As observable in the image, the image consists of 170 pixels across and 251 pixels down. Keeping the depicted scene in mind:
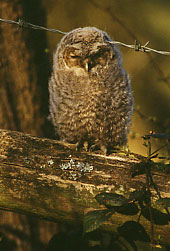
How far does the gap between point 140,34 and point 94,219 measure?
2684 mm

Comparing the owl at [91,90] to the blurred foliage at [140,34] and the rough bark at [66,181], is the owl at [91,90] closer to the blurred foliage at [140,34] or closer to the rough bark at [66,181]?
the rough bark at [66,181]

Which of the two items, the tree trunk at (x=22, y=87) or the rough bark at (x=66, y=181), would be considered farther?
the tree trunk at (x=22, y=87)

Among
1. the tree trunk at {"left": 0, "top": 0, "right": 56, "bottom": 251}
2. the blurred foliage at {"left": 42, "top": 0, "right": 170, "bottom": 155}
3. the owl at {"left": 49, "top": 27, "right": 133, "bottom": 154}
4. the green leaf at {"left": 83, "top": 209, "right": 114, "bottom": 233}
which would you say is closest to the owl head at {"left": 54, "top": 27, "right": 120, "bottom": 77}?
the owl at {"left": 49, "top": 27, "right": 133, "bottom": 154}

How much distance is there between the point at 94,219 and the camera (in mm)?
1191

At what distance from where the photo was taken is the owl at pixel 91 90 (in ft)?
5.70

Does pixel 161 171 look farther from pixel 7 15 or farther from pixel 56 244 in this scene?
pixel 7 15

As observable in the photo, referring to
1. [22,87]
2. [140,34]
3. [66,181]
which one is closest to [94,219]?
[66,181]

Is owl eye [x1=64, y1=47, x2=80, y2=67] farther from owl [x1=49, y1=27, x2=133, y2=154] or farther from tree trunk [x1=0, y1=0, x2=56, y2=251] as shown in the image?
tree trunk [x1=0, y1=0, x2=56, y2=251]

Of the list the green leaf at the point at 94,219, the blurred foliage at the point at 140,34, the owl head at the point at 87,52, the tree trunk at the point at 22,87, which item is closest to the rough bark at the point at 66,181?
the green leaf at the point at 94,219

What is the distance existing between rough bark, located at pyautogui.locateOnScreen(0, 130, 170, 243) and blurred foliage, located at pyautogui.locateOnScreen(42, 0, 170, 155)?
1.77m

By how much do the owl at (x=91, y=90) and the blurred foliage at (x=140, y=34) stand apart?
1.36 m

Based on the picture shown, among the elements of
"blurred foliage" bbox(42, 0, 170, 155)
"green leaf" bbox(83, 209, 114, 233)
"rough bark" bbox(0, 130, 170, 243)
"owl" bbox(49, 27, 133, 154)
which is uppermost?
"blurred foliage" bbox(42, 0, 170, 155)

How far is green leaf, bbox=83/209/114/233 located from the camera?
116 centimetres

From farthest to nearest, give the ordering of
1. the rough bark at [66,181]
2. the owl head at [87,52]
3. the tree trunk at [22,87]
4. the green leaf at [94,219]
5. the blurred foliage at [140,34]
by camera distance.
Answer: the blurred foliage at [140,34] < the tree trunk at [22,87] < the owl head at [87,52] < the rough bark at [66,181] < the green leaf at [94,219]
